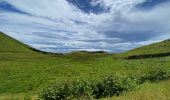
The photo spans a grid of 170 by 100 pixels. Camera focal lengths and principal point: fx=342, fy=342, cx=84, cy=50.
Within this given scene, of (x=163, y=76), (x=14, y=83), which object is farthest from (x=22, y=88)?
(x=163, y=76)

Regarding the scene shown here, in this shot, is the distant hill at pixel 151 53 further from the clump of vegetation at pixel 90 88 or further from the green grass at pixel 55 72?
the clump of vegetation at pixel 90 88

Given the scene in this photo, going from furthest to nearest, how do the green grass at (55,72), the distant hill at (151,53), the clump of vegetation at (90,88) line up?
the distant hill at (151,53) → the green grass at (55,72) → the clump of vegetation at (90,88)

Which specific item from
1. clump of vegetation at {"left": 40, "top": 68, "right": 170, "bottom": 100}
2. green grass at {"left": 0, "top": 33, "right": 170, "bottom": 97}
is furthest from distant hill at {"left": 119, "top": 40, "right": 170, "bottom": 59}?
clump of vegetation at {"left": 40, "top": 68, "right": 170, "bottom": 100}

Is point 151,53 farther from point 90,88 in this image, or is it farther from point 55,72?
point 90,88

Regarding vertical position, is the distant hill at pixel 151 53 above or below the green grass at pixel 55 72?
above

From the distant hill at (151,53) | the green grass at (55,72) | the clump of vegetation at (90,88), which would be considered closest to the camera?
the clump of vegetation at (90,88)

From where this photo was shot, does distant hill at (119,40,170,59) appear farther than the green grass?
Yes

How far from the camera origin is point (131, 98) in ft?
51.5

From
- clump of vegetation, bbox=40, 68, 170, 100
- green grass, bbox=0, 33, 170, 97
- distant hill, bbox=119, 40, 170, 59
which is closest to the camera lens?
clump of vegetation, bbox=40, 68, 170, 100

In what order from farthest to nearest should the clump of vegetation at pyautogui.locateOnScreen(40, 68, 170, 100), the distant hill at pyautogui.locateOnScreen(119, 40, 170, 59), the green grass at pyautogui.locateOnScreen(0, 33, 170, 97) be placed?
1. the distant hill at pyautogui.locateOnScreen(119, 40, 170, 59)
2. the green grass at pyautogui.locateOnScreen(0, 33, 170, 97)
3. the clump of vegetation at pyautogui.locateOnScreen(40, 68, 170, 100)

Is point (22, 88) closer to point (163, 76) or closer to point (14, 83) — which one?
point (14, 83)

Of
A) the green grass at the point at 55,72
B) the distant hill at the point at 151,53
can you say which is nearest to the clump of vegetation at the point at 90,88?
the green grass at the point at 55,72

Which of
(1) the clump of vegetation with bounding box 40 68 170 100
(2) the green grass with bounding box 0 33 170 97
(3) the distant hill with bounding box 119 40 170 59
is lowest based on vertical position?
(2) the green grass with bounding box 0 33 170 97

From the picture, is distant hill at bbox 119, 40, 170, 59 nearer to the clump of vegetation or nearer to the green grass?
the green grass
